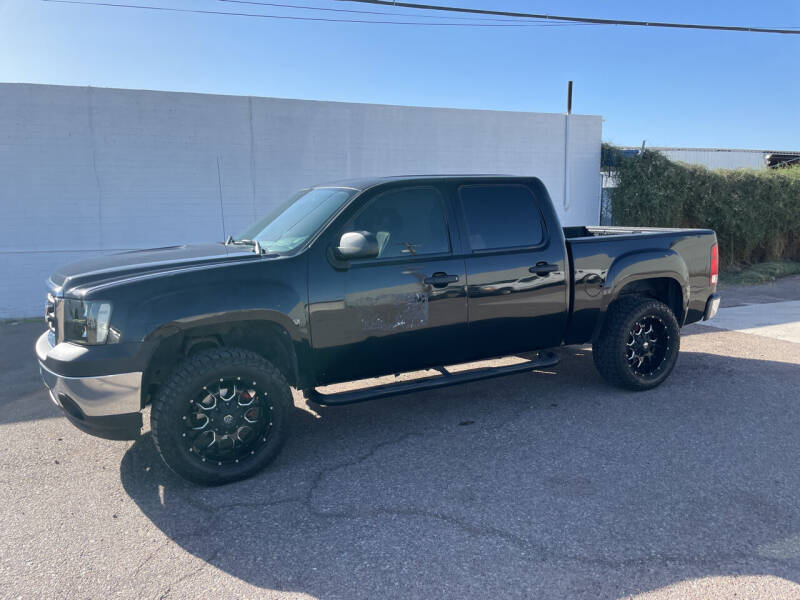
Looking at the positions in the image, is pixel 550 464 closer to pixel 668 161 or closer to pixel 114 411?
pixel 114 411

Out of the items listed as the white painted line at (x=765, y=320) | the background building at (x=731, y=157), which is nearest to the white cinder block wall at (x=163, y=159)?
the white painted line at (x=765, y=320)

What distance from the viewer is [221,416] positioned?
12.5 ft

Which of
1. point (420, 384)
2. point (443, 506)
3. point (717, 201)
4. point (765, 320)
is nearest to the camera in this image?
point (443, 506)

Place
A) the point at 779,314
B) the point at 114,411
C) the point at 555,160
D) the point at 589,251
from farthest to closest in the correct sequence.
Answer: the point at 555,160 → the point at 779,314 → the point at 589,251 → the point at 114,411

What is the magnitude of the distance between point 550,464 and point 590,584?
1297 millimetres

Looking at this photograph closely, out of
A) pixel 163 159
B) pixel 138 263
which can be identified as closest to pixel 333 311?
pixel 138 263

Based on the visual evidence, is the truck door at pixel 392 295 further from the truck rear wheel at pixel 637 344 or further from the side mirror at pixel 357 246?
the truck rear wheel at pixel 637 344

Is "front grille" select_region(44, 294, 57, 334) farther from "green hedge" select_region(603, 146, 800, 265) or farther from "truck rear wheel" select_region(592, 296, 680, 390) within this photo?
"green hedge" select_region(603, 146, 800, 265)

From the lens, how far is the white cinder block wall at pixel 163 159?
9.80m

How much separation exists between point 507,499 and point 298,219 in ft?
8.33

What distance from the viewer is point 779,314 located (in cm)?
930

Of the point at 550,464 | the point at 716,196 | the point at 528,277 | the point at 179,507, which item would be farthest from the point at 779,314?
the point at 179,507

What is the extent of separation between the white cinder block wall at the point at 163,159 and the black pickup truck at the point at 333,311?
6.19m

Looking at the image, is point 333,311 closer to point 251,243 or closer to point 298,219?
point 298,219
